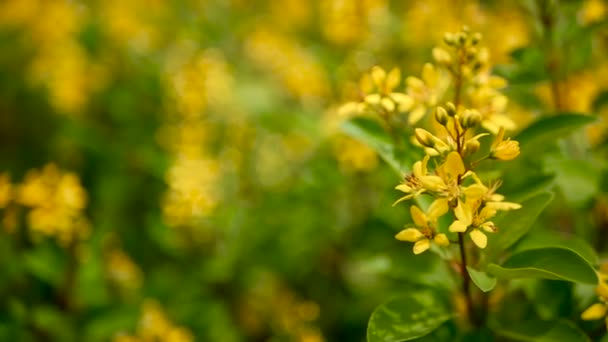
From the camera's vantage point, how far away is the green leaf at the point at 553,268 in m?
1.02

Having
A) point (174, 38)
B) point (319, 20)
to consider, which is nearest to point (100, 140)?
point (174, 38)

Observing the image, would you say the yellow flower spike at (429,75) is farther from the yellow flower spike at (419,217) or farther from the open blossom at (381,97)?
the yellow flower spike at (419,217)

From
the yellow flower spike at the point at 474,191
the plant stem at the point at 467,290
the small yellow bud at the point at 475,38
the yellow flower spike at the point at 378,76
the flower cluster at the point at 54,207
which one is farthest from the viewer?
the flower cluster at the point at 54,207

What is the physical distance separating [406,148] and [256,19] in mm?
2524

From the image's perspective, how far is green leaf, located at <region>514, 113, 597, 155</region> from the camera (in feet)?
4.16

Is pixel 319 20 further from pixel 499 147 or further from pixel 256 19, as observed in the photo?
pixel 499 147

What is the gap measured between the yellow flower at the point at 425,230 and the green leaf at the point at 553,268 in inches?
4.7

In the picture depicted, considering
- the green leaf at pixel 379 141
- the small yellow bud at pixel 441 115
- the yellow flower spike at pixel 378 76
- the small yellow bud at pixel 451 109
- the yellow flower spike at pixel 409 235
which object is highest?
the yellow flower spike at pixel 378 76

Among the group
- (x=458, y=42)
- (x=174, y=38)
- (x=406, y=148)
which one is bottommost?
(x=406, y=148)

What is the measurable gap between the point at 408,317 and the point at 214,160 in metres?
1.51

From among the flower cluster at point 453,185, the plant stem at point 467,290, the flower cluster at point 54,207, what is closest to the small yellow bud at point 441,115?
the flower cluster at point 453,185

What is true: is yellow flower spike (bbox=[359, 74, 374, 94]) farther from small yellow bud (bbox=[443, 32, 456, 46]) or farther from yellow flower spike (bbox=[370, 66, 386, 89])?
small yellow bud (bbox=[443, 32, 456, 46])

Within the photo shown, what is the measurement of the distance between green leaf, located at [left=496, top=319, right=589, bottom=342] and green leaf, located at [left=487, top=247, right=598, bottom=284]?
165 mm

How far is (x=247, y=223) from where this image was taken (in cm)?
233
